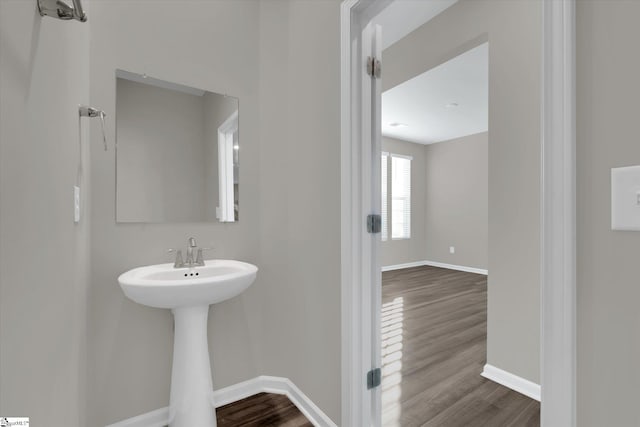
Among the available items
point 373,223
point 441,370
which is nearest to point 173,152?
point 373,223

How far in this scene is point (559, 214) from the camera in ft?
2.23

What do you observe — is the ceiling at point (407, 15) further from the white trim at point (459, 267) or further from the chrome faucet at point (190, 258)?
the white trim at point (459, 267)

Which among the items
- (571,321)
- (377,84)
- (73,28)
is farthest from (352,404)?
(73,28)

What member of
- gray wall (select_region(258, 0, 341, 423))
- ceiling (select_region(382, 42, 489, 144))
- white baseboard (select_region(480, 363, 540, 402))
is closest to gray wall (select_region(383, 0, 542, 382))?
white baseboard (select_region(480, 363, 540, 402))

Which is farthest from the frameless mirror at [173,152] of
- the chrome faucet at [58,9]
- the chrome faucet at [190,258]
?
the chrome faucet at [58,9]

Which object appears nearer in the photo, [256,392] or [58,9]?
[58,9]

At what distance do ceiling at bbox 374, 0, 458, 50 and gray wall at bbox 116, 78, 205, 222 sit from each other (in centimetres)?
161

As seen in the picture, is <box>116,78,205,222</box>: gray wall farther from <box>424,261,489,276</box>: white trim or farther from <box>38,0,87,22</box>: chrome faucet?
<box>424,261,489,276</box>: white trim

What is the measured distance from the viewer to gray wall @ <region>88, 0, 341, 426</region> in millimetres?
1498

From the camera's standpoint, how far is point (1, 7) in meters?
0.48

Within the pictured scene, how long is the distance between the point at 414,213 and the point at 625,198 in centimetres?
636

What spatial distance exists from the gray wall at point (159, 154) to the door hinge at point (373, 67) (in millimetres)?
989

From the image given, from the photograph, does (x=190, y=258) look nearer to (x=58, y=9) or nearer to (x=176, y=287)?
(x=176, y=287)

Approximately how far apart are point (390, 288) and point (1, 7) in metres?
4.73
